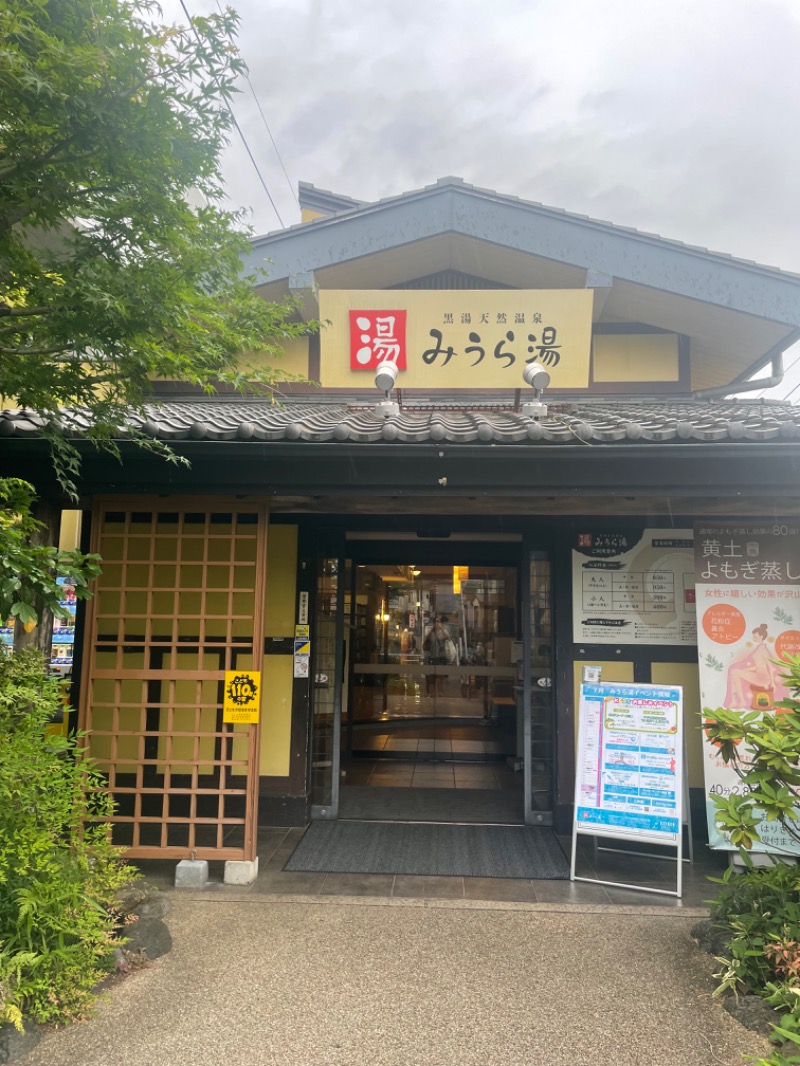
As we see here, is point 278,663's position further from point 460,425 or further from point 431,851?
point 460,425

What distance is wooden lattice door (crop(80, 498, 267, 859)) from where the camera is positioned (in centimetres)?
487

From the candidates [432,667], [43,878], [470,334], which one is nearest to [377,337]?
[470,334]

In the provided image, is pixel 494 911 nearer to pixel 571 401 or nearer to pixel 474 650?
pixel 474 650

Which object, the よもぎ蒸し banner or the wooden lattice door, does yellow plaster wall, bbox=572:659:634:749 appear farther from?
the wooden lattice door

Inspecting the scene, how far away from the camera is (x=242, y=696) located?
16.0 ft

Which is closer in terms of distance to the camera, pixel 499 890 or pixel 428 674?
pixel 499 890

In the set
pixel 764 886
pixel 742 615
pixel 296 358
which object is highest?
pixel 296 358

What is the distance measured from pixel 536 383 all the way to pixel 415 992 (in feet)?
14.9

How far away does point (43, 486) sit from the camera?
4855mm

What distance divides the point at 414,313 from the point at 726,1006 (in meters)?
5.68

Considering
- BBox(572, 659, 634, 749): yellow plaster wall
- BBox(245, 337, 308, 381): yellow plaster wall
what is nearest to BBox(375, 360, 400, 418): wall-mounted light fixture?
BBox(245, 337, 308, 381): yellow plaster wall

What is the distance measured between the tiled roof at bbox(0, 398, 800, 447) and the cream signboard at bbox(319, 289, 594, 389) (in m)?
0.40

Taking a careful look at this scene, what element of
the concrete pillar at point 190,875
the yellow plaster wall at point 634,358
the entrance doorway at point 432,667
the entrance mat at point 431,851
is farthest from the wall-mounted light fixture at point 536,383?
the concrete pillar at point 190,875

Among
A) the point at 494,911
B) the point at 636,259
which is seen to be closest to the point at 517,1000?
the point at 494,911
